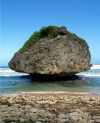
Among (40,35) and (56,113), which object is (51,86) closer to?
(40,35)

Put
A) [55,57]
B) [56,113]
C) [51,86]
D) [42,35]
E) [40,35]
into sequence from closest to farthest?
[56,113] < [51,86] < [55,57] < [42,35] < [40,35]

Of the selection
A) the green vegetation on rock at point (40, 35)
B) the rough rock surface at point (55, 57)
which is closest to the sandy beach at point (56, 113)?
the rough rock surface at point (55, 57)

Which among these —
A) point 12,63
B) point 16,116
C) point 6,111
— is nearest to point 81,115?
point 16,116

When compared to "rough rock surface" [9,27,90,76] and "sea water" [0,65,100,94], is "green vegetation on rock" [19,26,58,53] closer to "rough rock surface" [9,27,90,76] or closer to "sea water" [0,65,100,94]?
"rough rock surface" [9,27,90,76]

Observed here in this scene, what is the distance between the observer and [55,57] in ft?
84.6

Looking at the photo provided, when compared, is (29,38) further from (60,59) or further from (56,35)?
(60,59)

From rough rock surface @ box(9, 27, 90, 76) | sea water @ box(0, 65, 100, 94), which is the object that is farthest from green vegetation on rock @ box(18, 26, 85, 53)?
sea water @ box(0, 65, 100, 94)

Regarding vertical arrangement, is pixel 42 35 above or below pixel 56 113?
above

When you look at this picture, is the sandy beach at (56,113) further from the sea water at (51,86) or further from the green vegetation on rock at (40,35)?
the green vegetation on rock at (40,35)

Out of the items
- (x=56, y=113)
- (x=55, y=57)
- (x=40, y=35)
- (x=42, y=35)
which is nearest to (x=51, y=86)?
(x=55, y=57)

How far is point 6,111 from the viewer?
37.3 feet

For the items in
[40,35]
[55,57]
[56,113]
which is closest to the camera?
[56,113]

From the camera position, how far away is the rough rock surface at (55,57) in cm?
2562

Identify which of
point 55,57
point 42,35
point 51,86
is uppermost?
point 42,35
